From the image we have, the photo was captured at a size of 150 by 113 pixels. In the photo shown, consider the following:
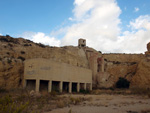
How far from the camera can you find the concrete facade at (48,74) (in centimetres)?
2619

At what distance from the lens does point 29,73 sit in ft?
88.1

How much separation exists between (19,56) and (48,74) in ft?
38.2

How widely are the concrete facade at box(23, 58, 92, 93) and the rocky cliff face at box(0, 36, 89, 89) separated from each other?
2.42m

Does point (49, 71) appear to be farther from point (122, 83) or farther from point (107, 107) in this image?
point (122, 83)

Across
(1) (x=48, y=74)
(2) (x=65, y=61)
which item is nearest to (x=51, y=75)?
(1) (x=48, y=74)

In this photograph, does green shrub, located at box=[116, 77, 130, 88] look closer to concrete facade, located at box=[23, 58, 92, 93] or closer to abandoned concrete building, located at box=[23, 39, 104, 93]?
abandoned concrete building, located at box=[23, 39, 104, 93]

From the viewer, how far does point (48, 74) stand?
27.7 meters

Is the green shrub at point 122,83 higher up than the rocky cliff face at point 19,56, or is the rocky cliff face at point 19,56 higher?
the rocky cliff face at point 19,56

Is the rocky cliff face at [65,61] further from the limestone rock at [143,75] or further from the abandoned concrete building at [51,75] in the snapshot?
the abandoned concrete building at [51,75]

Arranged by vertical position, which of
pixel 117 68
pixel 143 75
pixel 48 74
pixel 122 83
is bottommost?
pixel 122 83

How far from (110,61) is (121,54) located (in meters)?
7.48

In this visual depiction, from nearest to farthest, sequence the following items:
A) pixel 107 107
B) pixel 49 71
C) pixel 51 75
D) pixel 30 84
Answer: pixel 107 107
pixel 49 71
pixel 51 75
pixel 30 84

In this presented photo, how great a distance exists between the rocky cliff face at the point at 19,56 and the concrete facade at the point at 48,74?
242 centimetres

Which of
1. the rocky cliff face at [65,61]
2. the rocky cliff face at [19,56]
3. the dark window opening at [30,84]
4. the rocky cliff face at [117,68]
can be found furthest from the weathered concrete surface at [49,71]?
the rocky cliff face at [117,68]
